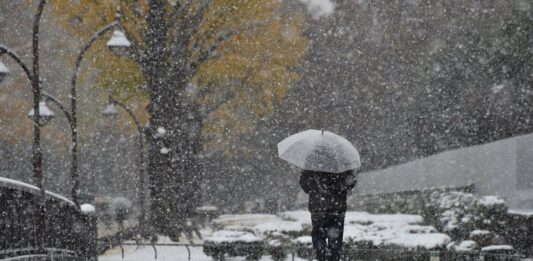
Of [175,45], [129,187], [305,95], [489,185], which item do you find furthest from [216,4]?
[129,187]

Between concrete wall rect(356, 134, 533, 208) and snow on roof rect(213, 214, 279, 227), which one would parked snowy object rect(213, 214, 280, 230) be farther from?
concrete wall rect(356, 134, 533, 208)

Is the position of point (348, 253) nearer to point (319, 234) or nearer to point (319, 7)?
point (319, 234)

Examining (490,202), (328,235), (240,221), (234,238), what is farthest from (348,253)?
(240,221)

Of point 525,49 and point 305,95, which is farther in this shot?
point 305,95

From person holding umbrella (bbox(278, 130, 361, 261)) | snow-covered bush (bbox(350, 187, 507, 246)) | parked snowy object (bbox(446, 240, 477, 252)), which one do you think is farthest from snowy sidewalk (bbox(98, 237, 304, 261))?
person holding umbrella (bbox(278, 130, 361, 261))

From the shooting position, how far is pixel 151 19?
20688mm

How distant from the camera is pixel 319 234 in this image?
9.45 meters

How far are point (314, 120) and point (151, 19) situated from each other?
645 inches

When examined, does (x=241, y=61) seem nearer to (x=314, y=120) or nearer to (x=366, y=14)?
(x=314, y=120)

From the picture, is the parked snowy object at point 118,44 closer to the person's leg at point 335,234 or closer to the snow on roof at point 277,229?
the snow on roof at point 277,229

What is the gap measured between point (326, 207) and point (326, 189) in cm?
24

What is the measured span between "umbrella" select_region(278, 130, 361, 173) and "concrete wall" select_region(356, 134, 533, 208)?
437 inches

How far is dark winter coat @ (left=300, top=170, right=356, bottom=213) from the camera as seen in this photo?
364 inches

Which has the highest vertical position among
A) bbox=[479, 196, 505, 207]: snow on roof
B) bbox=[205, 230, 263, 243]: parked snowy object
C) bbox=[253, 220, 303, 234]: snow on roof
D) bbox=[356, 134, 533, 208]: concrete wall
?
bbox=[356, 134, 533, 208]: concrete wall
